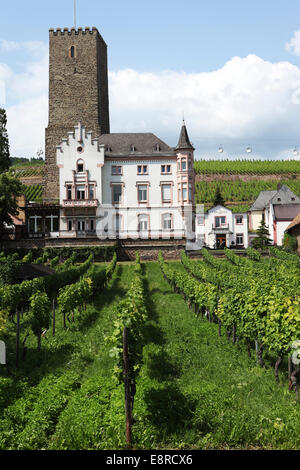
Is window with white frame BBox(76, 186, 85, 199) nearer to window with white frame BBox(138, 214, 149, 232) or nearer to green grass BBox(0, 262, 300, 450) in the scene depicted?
window with white frame BBox(138, 214, 149, 232)

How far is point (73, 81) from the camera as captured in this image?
58156 mm

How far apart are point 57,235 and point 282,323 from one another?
38.9m

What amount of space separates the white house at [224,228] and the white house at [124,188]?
1160 centimetres

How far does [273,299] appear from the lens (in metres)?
13.6

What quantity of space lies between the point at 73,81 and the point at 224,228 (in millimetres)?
31755

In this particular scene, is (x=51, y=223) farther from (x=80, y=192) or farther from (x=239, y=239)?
(x=239, y=239)

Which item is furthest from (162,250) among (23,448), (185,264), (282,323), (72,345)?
(23,448)

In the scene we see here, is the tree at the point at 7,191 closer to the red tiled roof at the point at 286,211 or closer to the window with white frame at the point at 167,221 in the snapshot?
the window with white frame at the point at 167,221

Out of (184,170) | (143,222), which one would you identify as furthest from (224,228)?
(143,222)

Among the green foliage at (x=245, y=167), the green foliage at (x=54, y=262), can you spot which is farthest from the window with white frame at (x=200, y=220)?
the green foliage at (x=245, y=167)

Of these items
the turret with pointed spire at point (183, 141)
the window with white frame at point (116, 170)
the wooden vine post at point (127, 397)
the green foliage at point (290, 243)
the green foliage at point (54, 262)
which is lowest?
the wooden vine post at point (127, 397)

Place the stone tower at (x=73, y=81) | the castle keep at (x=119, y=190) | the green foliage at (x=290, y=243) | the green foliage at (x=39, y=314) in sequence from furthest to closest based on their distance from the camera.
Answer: the stone tower at (x=73, y=81)
the green foliage at (x=290, y=243)
the castle keep at (x=119, y=190)
the green foliage at (x=39, y=314)

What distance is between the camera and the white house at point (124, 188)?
50.4 meters
